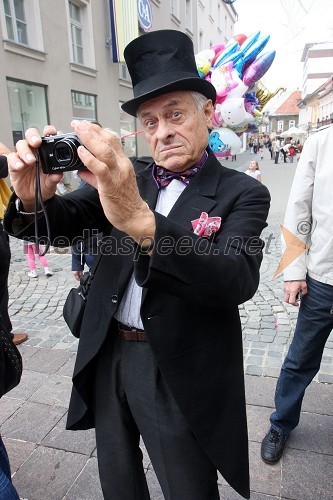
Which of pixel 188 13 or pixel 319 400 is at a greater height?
pixel 188 13

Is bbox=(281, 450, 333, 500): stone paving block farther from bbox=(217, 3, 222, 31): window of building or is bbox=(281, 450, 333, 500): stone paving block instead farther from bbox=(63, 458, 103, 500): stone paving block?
bbox=(217, 3, 222, 31): window of building

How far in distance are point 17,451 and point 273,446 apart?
5.03 ft

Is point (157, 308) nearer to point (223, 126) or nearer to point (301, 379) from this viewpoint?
point (301, 379)

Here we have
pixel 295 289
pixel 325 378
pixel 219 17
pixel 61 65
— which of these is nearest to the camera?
pixel 295 289

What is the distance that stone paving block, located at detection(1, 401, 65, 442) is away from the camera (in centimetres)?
250

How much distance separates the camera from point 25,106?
1019 centimetres

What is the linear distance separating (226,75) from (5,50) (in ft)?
19.1

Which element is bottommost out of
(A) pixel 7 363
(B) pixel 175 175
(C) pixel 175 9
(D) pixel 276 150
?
(A) pixel 7 363

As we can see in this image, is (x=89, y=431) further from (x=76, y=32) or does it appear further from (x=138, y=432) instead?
(x=76, y=32)

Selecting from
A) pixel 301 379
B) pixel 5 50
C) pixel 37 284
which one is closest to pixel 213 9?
pixel 5 50

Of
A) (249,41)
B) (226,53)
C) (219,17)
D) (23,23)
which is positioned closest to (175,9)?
(219,17)

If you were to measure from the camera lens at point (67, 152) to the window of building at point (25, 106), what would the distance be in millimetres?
9619

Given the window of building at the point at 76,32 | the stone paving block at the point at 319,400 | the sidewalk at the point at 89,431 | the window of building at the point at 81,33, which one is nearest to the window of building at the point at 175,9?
the window of building at the point at 81,33

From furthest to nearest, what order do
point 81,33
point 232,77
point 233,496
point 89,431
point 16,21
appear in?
point 81,33 → point 16,21 → point 232,77 → point 89,431 → point 233,496
